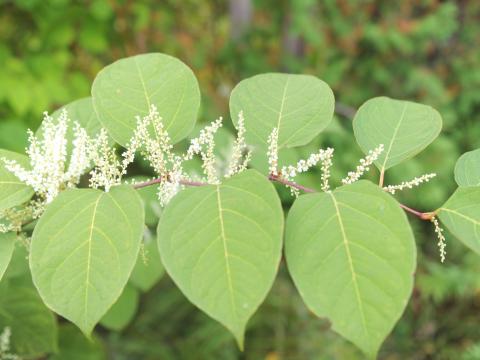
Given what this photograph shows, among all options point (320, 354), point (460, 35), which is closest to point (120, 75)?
point (320, 354)

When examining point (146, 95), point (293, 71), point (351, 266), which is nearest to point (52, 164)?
point (146, 95)

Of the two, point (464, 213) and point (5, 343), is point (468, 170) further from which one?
point (5, 343)

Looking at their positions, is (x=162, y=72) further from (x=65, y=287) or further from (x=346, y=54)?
(x=346, y=54)

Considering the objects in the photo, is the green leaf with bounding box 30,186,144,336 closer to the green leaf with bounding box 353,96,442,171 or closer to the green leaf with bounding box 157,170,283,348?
the green leaf with bounding box 157,170,283,348

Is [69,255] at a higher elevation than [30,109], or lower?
higher

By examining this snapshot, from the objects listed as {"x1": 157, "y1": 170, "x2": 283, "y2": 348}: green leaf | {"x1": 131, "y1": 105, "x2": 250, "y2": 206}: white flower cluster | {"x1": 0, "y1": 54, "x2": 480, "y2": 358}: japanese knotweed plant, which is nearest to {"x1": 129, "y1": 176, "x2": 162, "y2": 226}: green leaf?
{"x1": 0, "y1": 54, "x2": 480, "y2": 358}: japanese knotweed plant

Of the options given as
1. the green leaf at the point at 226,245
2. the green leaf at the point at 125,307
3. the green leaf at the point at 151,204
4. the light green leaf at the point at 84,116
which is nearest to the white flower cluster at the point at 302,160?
the green leaf at the point at 226,245
